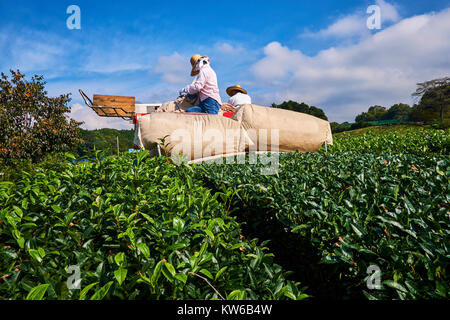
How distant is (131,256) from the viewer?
105cm

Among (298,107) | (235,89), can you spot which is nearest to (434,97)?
(298,107)

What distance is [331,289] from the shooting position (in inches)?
52.1

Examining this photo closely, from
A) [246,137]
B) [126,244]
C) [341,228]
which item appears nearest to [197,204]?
[126,244]

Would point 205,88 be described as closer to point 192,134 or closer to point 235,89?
point 192,134

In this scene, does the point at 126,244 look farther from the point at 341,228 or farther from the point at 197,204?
the point at 341,228

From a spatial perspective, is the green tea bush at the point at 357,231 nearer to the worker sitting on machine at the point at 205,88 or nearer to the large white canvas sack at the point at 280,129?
the large white canvas sack at the point at 280,129

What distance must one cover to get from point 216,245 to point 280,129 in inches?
164

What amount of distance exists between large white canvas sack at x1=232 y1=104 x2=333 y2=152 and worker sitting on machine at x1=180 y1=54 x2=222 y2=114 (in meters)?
0.66

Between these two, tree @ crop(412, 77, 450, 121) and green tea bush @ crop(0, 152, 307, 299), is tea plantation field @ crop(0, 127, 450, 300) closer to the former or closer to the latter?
green tea bush @ crop(0, 152, 307, 299)

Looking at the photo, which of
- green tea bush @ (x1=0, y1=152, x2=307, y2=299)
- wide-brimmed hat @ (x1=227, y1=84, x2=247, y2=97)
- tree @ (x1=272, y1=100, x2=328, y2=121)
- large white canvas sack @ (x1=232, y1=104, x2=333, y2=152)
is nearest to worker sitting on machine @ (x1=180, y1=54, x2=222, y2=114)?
large white canvas sack @ (x1=232, y1=104, x2=333, y2=152)

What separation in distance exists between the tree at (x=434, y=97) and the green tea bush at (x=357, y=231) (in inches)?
1526

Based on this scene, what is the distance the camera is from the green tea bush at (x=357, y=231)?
3.23 ft

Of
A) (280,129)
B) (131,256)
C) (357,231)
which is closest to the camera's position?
(131,256)
